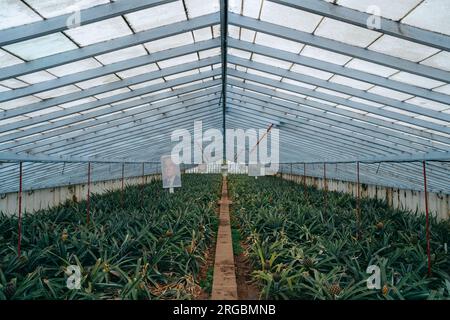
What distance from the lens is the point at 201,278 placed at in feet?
13.4

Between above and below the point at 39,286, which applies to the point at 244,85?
above

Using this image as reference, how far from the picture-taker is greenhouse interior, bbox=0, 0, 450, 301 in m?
3.49

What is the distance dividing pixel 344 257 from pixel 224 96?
817 cm

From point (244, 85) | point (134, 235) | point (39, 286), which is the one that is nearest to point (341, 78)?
point (244, 85)

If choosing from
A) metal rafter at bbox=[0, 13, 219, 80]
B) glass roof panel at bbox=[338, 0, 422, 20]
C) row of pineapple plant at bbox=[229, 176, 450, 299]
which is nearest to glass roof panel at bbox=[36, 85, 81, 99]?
metal rafter at bbox=[0, 13, 219, 80]

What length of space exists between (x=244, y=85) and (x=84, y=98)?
4.59m

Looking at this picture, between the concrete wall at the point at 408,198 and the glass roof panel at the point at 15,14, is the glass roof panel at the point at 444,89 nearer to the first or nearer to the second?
the concrete wall at the point at 408,198

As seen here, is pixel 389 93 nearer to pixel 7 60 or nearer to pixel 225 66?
pixel 225 66

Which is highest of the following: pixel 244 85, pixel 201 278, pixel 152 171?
pixel 244 85

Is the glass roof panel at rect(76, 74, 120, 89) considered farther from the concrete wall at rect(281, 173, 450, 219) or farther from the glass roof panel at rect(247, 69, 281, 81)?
the concrete wall at rect(281, 173, 450, 219)

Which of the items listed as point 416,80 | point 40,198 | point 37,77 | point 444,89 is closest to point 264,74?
point 416,80

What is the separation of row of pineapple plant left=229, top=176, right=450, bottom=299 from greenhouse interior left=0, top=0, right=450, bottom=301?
0.09 ft

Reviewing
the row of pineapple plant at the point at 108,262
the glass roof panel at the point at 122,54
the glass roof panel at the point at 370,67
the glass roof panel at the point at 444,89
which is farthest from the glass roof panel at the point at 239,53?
the row of pineapple plant at the point at 108,262
